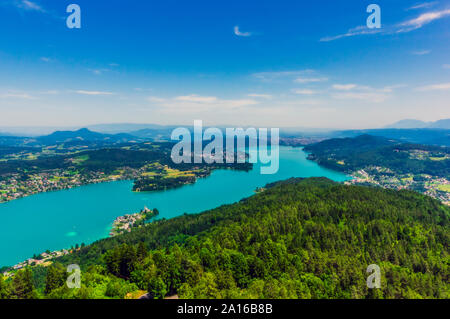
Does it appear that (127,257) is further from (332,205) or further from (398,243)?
(332,205)

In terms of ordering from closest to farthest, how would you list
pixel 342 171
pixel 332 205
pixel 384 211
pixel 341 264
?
pixel 341 264 → pixel 384 211 → pixel 332 205 → pixel 342 171

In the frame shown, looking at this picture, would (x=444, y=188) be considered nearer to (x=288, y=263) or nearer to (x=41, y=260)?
(x=288, y=263)

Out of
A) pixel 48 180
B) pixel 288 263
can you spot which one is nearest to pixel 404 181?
pixel 288 263

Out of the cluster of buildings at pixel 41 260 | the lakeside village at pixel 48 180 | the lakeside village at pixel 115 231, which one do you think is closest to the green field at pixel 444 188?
the lakeside village at pixel 115 231

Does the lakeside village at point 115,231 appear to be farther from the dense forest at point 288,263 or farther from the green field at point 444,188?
the green field at point 444,188

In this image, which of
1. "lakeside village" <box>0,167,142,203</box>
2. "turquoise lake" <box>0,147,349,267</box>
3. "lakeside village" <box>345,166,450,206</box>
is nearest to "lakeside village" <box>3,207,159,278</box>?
"turquoise lake" <box>0,147,349,267</box>

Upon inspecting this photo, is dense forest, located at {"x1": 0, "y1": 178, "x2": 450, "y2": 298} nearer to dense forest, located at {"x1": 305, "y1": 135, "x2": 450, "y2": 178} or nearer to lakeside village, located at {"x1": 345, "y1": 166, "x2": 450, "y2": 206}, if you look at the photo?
lakeside village, located at {"x1": 345, "y1": 166, "x2": 450, "y2": 206}
